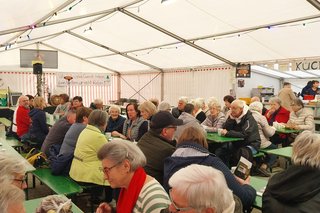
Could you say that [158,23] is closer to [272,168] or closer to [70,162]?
[272,168]

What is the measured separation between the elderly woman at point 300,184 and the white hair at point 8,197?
→ 1.67 metres

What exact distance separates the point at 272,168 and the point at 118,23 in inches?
234

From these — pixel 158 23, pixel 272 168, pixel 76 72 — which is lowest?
pixel 272 168

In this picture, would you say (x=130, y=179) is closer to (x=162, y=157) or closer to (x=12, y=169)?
(x=12, y=169)

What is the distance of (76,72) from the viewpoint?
1482 centimetres

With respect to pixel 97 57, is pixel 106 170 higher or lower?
lower

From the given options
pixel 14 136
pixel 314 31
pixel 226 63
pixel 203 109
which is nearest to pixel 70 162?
pixel 14 136

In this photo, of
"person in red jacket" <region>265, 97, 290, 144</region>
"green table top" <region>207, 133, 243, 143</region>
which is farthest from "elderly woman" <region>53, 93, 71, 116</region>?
"person in red jacket" <region>265, 97, 290, 144</region>

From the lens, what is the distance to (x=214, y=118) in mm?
5988

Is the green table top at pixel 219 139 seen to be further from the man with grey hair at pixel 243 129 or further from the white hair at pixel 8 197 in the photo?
the white hair at pixel 8 197

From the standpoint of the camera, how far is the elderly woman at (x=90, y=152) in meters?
3.37

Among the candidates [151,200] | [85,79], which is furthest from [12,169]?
[85,79]

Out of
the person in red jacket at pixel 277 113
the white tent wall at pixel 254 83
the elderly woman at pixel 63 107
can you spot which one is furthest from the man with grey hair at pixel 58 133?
the white tent wall at pixel 254 83

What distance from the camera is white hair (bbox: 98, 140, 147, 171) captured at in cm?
201
